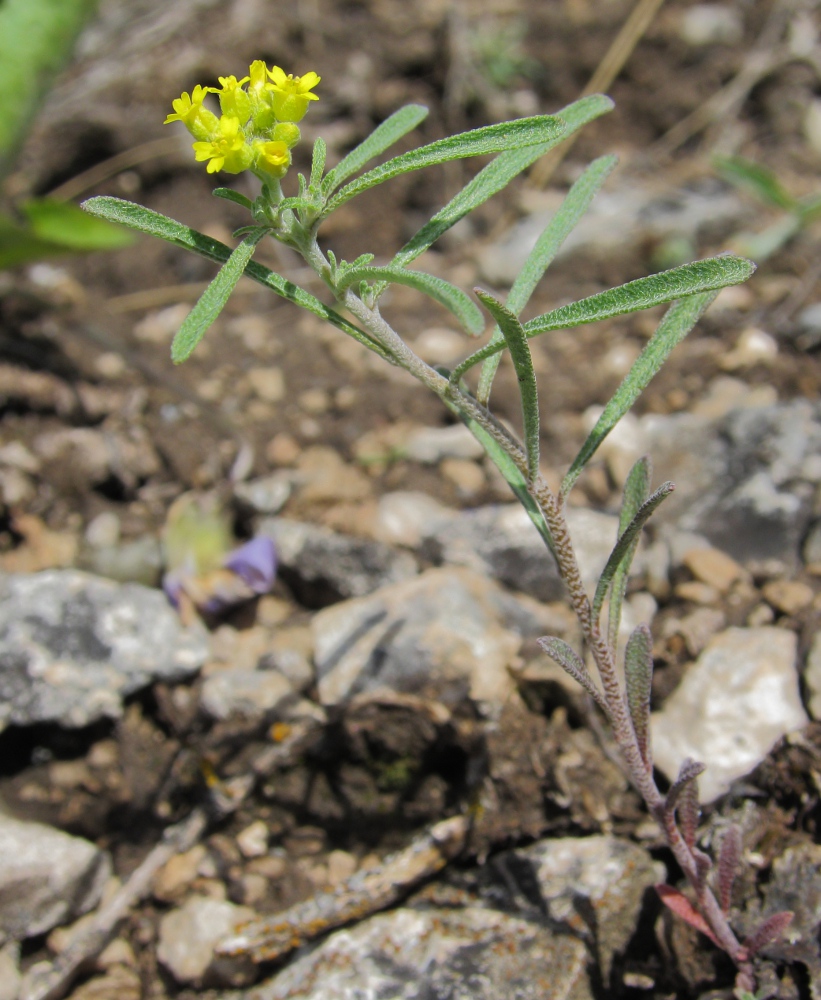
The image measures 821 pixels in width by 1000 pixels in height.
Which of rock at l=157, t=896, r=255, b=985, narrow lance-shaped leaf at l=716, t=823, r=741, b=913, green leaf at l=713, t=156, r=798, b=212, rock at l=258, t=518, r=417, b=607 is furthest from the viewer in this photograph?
green leaf at l=713, t=156, r=798, b=212

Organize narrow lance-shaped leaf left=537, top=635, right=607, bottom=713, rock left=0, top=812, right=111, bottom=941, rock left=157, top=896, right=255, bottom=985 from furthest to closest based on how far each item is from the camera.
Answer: rock left=0, top=812, right=111, bottom=941 → rock left=157, top=896, right=255, bottom=985 → narrow lance-shaped leaf left=537, top=635, right=607, bottom=713

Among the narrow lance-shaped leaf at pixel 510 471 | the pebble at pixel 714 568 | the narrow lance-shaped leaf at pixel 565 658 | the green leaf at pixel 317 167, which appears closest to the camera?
the green leaf at pixel 317 167

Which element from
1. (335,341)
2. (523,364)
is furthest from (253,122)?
(335,341)

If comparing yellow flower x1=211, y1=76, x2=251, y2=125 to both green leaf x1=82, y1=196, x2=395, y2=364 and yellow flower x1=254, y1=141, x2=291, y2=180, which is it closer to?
yellow flower x1=254, y1=141, x2=291, y2=180

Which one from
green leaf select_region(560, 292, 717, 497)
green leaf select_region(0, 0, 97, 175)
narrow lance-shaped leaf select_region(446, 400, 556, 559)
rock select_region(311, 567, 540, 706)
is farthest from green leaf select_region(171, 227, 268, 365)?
green leaf select_region(0, 0, 97, 175)

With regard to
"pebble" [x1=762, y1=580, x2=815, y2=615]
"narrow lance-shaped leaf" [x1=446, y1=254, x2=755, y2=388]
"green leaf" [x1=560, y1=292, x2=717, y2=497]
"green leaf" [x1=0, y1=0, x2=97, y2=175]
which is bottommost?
"pebble" [x1=762, y1=580, x2=815, y2=615]

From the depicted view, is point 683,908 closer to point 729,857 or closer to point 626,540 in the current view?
point 729,857

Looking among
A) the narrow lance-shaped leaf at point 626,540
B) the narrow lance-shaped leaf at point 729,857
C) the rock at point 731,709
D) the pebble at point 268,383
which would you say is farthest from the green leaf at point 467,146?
the pebble at point 268,383

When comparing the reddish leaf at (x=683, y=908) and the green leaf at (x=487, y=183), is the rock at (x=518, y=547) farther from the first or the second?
the green leaf at (x=487, y=183)
